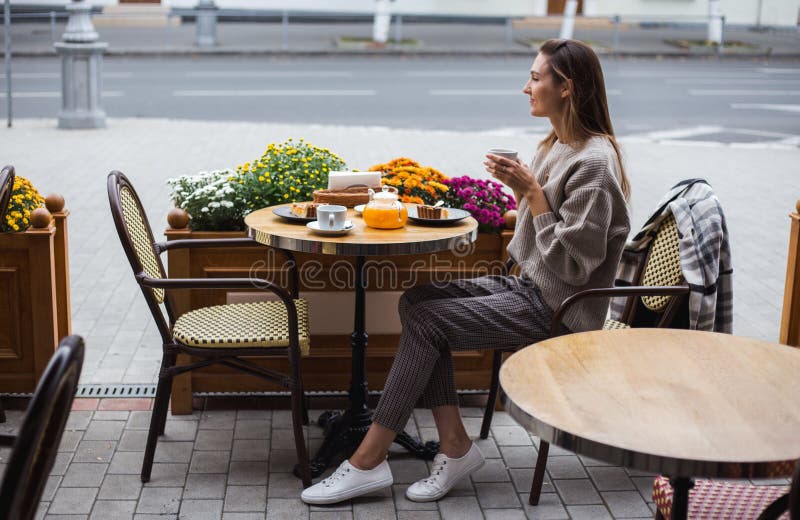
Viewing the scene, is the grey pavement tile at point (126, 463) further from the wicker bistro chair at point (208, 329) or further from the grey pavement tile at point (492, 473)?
the grey pavement tile at point (492, 473)

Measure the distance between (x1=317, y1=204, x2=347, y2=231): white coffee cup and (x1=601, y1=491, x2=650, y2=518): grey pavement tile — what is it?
1.41 meters

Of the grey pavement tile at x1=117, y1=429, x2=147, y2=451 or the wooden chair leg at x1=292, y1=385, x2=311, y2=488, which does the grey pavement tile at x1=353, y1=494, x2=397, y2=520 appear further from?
the grey pavement tile at x1=117, y1=429, x2=147, y2=451

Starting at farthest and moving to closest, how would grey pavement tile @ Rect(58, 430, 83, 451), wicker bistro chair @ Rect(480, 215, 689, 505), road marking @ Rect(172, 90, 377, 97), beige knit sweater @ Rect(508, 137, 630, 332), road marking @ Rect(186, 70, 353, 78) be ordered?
road marking @ Rect(186, 70, 353, 78)
road marking @ Rect(172, 90, 377, 97)
grey pavement tile @ Rect(58, 430, 83, 451)
wicker bistro chair @ Rect(480, 215, 689, 505)
beige knit sweater @ Rect(508, 137, 630, 332)

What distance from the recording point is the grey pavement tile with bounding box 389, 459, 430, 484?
3.85 meters

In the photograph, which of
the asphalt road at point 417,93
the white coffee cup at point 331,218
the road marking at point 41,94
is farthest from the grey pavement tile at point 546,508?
the road marking at point 41,94

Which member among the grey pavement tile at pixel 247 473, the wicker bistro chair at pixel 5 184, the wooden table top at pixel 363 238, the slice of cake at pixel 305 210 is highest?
the wicker bistro chair at pixel 5 184

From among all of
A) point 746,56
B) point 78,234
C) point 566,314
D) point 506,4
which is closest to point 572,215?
point 566,314

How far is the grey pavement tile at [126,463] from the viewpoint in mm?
3830

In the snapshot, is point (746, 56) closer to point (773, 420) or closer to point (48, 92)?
point (48, 92)

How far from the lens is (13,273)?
418cm

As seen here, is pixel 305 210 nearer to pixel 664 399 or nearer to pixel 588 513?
pixel 588 513

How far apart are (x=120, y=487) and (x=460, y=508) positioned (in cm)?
126

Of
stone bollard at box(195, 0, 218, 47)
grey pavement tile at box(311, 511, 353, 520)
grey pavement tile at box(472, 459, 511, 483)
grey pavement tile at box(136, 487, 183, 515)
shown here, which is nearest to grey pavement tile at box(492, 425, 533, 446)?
grey pavement tile at box(472, 459, 511, 483)

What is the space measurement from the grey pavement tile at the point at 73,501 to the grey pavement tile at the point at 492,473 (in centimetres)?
143
